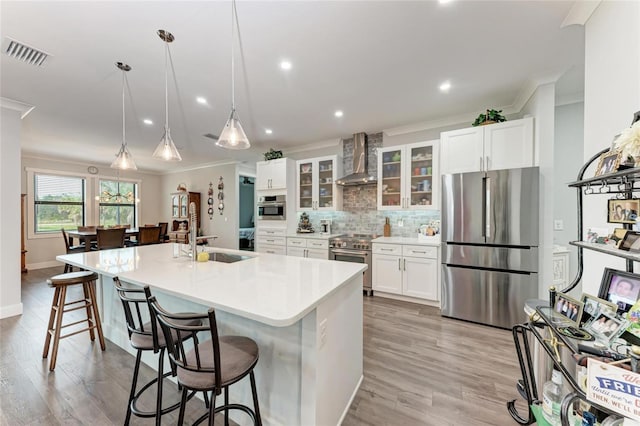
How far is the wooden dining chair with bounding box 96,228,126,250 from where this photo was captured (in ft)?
14.5

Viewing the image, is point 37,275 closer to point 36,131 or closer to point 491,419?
point 36,131

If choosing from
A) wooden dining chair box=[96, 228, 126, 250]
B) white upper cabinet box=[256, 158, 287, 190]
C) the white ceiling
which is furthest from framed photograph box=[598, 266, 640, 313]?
wooden dining chair box=[96, 228, 126, 250]

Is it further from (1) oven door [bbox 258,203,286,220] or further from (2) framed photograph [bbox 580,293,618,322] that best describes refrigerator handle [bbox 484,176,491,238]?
(1) oven door [bbox 258,203,286,220]

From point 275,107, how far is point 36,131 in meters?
4.55

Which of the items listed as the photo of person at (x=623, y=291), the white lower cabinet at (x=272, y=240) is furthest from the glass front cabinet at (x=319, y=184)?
the photo of person at (x=623, y=291)

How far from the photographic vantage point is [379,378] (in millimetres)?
2010

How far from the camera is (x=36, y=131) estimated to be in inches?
172

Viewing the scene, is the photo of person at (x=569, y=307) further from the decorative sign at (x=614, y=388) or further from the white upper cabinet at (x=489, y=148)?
the white upper cabinet at (x=489, y=148)

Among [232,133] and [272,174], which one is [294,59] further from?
[272,174]

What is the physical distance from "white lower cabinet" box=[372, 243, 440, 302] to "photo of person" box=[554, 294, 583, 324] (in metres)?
2.46

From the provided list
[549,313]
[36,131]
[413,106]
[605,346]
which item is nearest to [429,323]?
[549,313]

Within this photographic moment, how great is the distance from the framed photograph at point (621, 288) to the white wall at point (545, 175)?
2.20 meters

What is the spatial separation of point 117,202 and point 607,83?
1003 cm

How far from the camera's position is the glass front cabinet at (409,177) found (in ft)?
12.1
